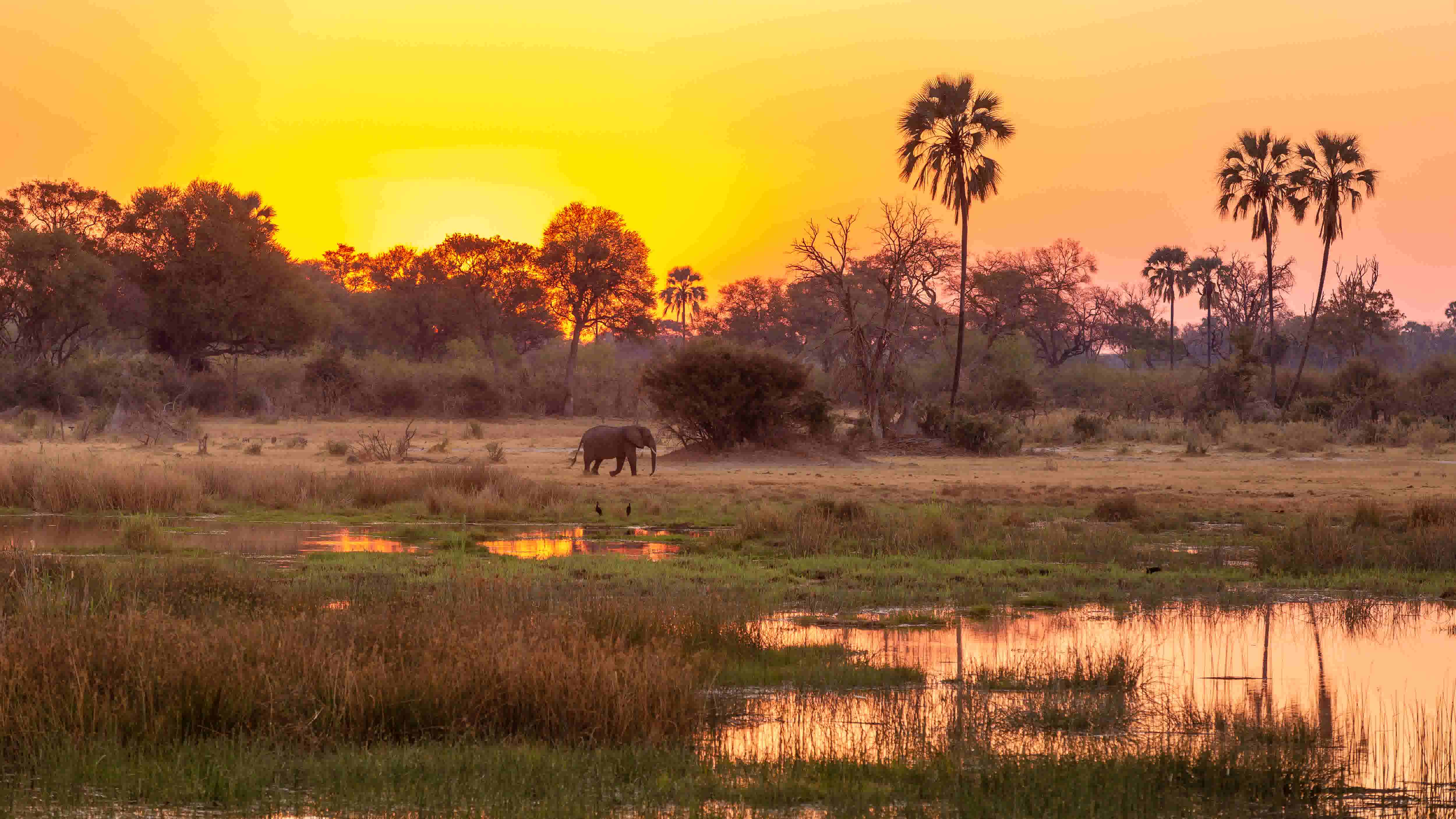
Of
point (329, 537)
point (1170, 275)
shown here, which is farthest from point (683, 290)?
point (329, 537)

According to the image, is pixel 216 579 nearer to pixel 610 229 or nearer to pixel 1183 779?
pixel 1183 779

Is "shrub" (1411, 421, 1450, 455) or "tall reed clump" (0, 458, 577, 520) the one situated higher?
"shrub" (1411, 421, 1450, 455)

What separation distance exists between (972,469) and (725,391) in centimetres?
Answer: 616

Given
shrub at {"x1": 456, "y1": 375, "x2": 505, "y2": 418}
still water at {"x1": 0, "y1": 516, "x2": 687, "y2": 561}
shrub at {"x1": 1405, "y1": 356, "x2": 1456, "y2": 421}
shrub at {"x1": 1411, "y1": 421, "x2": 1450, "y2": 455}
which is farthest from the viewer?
shrub at {"x1": 456, "y1": 375, "x2": 505, "y2": 418}

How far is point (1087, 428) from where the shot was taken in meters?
42.2

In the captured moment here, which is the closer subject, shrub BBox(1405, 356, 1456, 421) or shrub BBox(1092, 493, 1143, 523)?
shrub BBox(1092, 493, 1143, 523)

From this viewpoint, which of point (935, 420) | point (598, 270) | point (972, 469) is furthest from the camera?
point (598, 270)

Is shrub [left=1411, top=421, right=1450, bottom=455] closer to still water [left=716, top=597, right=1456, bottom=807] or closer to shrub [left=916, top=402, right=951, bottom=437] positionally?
shrub [left=916, top=402, right=951, bottom=437]

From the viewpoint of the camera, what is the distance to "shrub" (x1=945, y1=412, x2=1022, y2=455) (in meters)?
36.9

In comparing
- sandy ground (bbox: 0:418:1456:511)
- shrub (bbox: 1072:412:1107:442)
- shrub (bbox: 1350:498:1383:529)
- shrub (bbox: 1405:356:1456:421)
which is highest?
shrub (bbox: 1405:356:1456:421)

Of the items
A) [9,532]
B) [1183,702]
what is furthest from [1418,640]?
[9,532]

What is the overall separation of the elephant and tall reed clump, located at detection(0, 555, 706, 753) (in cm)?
1954

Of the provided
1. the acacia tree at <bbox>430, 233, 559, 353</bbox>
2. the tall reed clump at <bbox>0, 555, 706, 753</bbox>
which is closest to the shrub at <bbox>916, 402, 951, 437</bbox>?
the tall reed clump at <bbox>0, 555, 706, 753</bbox>

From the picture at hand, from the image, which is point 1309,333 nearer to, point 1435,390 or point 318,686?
point 1435,390
